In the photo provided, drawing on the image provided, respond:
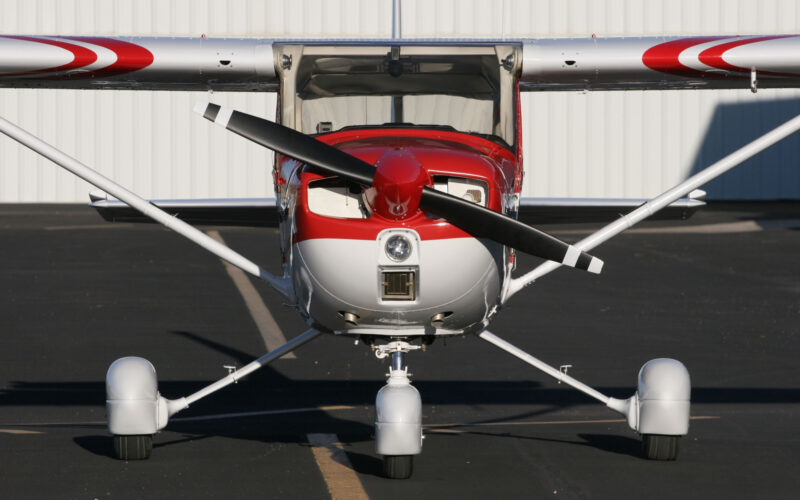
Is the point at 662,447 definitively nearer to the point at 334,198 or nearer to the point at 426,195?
the point at 426,195

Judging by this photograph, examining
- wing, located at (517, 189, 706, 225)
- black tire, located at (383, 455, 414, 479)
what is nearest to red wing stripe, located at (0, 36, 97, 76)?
wing, located at (517, 189, 706, 225)

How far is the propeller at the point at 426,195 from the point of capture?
5734mm

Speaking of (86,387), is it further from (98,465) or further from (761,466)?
(761,466)

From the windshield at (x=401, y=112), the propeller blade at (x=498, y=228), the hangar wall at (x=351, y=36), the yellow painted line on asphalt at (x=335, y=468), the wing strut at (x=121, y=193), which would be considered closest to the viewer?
the propeller blade at (x=498, y=228)

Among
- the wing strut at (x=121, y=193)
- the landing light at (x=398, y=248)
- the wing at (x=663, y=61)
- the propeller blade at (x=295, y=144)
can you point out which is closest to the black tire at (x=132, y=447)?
the wing strut at (x=121, y=193)

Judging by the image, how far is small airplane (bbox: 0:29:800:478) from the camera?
5.82 metres

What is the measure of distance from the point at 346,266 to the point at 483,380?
377 centimetres

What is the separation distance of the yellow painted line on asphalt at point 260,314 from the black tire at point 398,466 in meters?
4.20

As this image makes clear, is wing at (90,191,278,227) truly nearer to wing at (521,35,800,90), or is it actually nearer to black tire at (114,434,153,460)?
black tire at (114,434,153,460)

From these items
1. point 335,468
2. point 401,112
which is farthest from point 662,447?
point 401,112

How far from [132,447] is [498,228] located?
2212mm

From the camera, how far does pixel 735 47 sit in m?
7.71

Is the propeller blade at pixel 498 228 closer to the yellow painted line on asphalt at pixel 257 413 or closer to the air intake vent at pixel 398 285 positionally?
the air intake vent at pixel 398 285

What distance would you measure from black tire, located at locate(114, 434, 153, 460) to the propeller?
1700 millimetres
